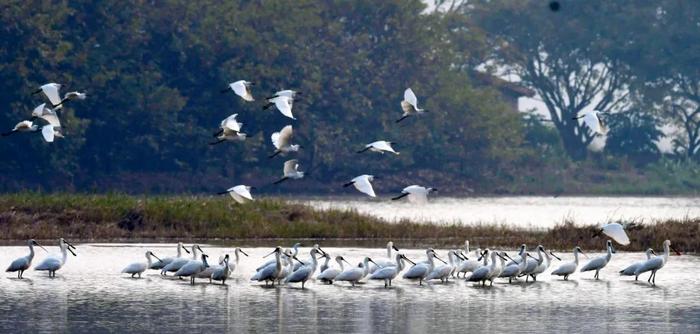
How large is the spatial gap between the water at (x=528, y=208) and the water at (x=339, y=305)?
16.3m

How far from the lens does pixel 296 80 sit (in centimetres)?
6412

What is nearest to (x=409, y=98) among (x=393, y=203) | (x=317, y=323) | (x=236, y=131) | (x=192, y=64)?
(x=236, y=131)

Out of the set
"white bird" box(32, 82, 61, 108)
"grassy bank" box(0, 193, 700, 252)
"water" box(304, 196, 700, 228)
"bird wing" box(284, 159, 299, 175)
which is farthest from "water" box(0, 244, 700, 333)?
"water" box(304, 196, 700, 228)

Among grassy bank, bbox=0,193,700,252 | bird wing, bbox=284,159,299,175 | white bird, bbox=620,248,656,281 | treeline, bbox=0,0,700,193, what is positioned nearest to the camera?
white bird, bbox=620,248,656,281

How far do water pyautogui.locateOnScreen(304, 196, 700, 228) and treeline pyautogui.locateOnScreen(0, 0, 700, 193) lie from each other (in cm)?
515

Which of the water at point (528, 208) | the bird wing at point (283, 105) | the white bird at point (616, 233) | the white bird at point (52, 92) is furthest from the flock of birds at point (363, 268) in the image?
the water at point (528, 208)

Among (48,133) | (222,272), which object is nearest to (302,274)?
(222,272)

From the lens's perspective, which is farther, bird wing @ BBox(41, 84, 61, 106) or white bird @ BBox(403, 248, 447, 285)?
bird wing @ BBox(41, 84, 61, 106)

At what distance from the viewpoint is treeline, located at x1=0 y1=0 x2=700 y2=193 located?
58219 millimetres

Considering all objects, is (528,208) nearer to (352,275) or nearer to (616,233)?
(616,233)

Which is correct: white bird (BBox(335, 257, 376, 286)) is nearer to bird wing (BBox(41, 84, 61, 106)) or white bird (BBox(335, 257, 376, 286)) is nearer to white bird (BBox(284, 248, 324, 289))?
white bird (BBox(284, 248, 324, 289))

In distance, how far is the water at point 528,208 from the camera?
45.9 metres

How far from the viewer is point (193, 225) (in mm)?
35250

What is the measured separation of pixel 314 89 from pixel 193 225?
1158 inches
